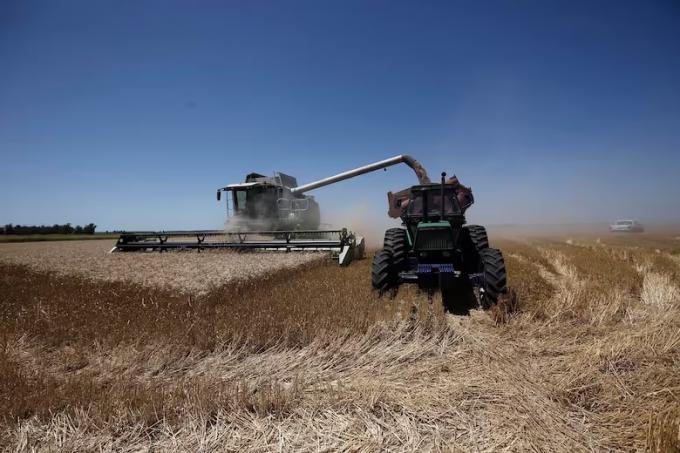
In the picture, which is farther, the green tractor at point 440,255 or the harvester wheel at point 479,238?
the harvester wheel at point 479,238

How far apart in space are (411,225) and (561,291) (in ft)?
9.83

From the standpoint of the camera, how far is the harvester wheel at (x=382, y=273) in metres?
6.14

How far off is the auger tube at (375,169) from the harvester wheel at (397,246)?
6781mm

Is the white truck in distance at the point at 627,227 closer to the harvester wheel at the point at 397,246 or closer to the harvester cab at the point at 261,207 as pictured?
the harvester cab at the point at 261,207

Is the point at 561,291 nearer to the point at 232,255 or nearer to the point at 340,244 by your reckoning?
the point at 340,244

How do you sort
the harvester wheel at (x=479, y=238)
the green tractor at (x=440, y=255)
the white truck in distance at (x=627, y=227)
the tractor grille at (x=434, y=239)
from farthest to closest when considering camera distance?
the white truck in distance at (x=627, y=227) < the harvester wheel at (x=479, y=238) < the tractor grille at (x=434, y=239) < the green tractor at (x=440, y=255)

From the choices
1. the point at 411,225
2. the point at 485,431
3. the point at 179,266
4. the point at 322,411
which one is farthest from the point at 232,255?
the point at 485,431

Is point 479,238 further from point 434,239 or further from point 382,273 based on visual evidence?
point 382,273

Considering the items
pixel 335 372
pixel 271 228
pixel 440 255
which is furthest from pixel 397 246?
pixel 271 228

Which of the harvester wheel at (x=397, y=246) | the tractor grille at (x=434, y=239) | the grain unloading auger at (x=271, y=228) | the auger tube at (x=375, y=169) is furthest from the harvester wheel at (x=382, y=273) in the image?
the auger tube at (x=375, y=169)

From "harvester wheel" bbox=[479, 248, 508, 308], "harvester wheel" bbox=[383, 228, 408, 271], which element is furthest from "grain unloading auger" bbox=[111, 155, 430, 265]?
"harvester wheel" bbox=[479, 248, 508, 308]

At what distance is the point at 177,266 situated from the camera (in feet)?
27.6

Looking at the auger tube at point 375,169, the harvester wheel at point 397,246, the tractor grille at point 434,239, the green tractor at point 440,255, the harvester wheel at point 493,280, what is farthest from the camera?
the auger tube at point 375,169

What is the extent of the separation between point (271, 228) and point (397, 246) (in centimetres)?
856
